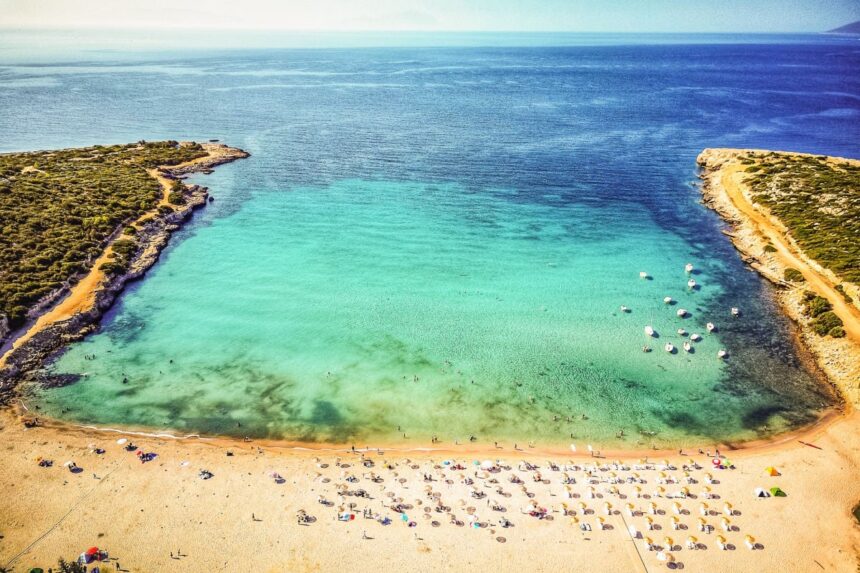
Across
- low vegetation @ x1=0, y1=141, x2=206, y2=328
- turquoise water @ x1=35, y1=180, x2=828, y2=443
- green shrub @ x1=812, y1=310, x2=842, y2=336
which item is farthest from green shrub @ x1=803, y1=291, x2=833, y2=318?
low vegetation @ x1=0, y1=141, x2=206, y2=328

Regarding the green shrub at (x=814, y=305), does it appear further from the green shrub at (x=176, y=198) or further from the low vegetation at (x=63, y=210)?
the green shrub at (x=176, y=198)

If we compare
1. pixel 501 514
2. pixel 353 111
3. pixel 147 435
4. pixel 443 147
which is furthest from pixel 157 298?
pixel 353 111

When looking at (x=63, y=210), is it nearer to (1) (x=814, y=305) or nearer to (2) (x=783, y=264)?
(1) (x=814, y=305)

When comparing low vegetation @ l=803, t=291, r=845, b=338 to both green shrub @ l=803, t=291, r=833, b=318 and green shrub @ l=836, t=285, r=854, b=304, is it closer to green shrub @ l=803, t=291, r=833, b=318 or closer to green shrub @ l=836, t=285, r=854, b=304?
green shrub @ l=803, t=291, r=833, b=318

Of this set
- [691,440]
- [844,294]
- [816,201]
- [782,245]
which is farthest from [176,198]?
[816,201]

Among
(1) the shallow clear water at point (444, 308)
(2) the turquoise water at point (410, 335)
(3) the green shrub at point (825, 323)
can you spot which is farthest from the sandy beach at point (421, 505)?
(3) the green shrub at point (825, 323)

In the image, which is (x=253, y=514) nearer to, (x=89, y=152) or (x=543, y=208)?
(x=543, y=208)

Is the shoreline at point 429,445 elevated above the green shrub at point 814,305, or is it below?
below
